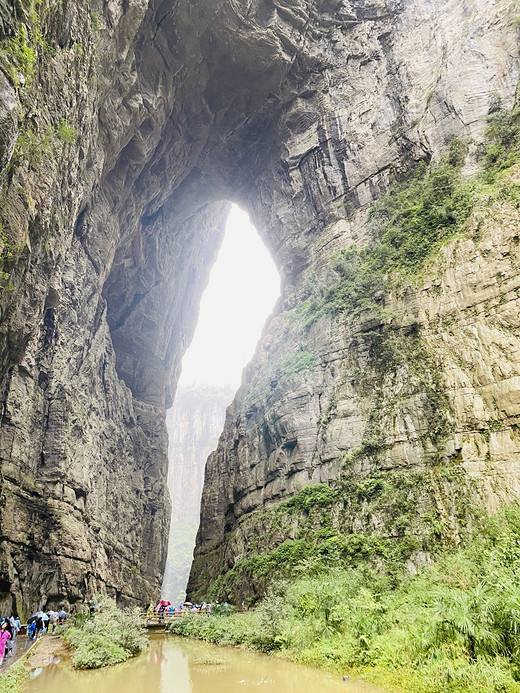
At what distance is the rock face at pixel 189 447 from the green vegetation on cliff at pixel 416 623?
92.1 m

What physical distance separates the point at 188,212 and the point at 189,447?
99.1m

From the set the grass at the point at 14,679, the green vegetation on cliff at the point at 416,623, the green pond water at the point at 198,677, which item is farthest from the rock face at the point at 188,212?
the grass at the point at 14,679

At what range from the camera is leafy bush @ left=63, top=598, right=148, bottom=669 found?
907cm

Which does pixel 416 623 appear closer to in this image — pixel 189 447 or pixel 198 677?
pixel 198 677

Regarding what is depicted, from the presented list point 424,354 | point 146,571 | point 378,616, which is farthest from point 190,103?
point 146,571

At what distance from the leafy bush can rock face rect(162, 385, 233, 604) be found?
89.2m

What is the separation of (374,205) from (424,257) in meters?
6.20

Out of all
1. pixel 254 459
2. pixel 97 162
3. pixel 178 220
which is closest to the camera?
pixel 97 162

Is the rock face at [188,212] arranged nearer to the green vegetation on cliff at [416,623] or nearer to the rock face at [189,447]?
the green vegetation on cliff at [416,623]

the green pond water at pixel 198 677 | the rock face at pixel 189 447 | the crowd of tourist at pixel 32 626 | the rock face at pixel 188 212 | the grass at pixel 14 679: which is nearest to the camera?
the grass at pixel 14 679

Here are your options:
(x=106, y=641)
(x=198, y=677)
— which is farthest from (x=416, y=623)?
(x=106, y=641)

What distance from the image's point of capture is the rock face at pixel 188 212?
42.5 feet

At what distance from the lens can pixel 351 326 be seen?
63.8 ft

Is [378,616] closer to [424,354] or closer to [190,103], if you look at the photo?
[424,354]
